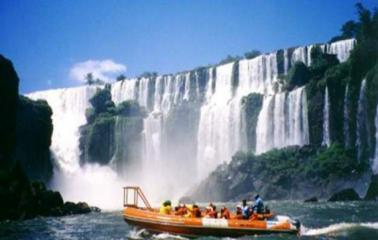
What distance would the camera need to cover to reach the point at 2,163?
48969mm

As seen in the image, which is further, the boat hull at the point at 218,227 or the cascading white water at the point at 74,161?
the cascading white water at the point at 74,161

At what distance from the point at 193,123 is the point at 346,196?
103ft

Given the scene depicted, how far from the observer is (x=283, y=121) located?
226ft

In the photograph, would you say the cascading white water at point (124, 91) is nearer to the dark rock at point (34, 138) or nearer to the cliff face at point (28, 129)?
the cliff face at point (28, 129)

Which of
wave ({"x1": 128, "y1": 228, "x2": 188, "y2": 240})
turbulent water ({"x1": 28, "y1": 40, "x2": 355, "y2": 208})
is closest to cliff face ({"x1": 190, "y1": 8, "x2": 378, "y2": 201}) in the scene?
turbulent water ({"x1": 28, "y1": 40, "x2": 355, "y2": 208})

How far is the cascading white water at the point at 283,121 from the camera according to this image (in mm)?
67625

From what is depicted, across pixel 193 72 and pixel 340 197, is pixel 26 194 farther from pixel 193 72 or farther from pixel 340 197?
pixel 193 72

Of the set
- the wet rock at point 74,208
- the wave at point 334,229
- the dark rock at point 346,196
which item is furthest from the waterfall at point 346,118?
the wave at point 334,229

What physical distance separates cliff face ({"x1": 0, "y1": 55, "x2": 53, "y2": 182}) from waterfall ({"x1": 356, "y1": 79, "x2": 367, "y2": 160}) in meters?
37.0

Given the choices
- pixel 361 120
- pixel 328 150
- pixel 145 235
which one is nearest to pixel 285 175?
pixel 328 150

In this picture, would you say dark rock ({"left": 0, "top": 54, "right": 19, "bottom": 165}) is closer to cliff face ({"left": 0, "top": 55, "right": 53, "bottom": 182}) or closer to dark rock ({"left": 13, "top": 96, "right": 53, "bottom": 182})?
cliff face ({"left": 0, "top": 55, "right": 53, "bottom": 182})

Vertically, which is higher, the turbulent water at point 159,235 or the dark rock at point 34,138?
the dark rock at point 34,138

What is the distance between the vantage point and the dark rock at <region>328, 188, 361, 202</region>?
179ft

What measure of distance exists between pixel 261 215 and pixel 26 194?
23809mm
